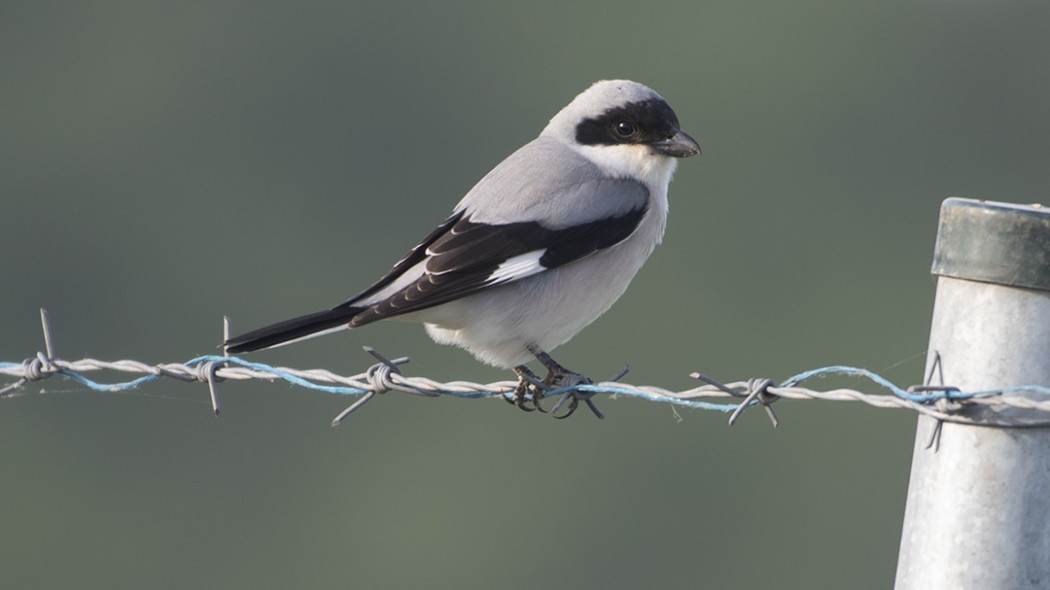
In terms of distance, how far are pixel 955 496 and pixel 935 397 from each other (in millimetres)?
169

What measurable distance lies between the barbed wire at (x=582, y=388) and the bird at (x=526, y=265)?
0.24 metres

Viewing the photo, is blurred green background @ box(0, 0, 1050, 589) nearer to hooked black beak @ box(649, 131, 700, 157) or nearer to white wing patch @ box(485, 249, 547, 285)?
hooked black beak @ box(649, 131, 700, 157)

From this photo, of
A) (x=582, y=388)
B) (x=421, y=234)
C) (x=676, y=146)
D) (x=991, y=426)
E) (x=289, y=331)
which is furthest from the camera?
(x=421, y=234)

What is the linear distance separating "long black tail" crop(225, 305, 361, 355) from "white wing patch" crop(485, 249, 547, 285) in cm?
42

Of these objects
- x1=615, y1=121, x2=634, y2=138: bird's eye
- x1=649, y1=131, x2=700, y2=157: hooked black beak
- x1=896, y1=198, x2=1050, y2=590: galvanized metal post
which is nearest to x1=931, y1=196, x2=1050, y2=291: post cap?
x1=896, y1=198, x2=1050, y2=590: galvanized metal post

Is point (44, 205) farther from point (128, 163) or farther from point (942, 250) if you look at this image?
point (942, 250)

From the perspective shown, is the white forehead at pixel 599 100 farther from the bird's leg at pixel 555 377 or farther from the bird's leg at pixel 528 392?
the bird's leg at pixel 528 392

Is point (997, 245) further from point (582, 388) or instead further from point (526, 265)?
point (526, 265)

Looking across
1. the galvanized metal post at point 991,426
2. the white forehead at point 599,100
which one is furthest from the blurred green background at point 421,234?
the galvanized metal post at point 991,426

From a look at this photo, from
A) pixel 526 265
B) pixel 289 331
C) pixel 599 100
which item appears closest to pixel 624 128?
pixel 599 100

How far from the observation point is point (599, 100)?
5207 millimetres

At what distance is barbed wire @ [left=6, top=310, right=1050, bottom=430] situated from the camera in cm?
281

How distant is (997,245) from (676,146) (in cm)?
228

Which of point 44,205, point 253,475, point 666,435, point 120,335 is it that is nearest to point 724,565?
point 666,435
